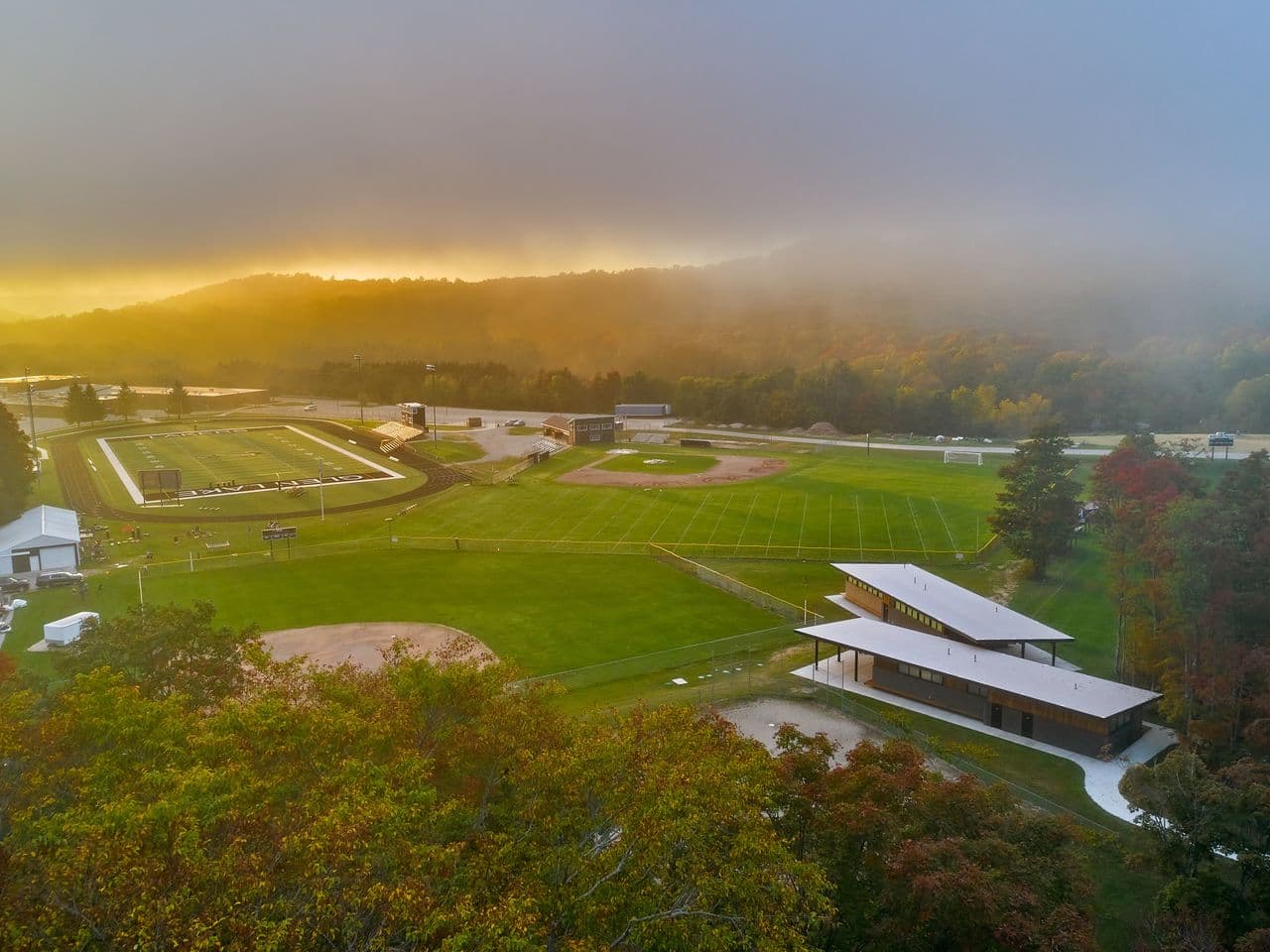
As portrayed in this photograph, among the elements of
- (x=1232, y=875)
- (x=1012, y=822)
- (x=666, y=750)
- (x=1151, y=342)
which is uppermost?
(x=1151, y=342)

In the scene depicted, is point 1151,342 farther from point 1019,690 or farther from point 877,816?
point 877,816

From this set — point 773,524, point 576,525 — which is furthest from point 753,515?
point 576,525

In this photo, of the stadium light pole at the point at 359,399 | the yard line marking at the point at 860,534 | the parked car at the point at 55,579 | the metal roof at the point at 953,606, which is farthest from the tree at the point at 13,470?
the yard line marking at the point at 860,534

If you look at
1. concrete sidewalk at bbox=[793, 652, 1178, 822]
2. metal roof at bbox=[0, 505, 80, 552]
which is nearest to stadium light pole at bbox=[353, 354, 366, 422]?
metal roof at bbox=[0, 505, 80, 552]

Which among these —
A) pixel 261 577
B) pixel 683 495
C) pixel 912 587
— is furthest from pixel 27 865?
pixel 683 495

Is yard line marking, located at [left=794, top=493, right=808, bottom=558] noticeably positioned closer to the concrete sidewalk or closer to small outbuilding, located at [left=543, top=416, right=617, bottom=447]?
the concrete sidewalk

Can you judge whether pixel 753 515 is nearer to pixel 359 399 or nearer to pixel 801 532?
pixel 801 532

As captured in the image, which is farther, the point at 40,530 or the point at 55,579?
the point at 40,530
